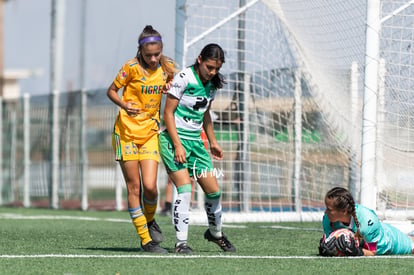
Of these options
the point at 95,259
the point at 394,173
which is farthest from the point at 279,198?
the point at 95,259

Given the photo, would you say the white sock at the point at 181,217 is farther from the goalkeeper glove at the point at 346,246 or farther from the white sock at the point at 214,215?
the goalkeeper glove at the point at 346,246

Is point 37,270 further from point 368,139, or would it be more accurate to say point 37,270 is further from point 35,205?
point 35,205

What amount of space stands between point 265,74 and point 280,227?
197 cm

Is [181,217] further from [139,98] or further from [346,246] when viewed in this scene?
[346,246]

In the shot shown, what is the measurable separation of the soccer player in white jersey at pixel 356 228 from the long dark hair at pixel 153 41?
1690 millimetres

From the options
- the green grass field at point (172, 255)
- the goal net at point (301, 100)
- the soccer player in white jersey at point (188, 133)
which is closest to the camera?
the green grass field at point (172, 255)

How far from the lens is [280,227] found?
11.0m

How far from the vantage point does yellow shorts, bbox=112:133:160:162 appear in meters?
7.68

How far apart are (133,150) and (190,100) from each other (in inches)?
24.6

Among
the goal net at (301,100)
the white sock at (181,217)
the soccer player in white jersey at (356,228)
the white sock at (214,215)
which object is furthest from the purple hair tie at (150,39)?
the goal net at (301,100)

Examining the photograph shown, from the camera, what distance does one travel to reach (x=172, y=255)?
704 centimetres

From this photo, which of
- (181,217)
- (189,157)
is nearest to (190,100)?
(189,157)

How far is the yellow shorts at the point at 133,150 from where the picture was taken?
7.68 m

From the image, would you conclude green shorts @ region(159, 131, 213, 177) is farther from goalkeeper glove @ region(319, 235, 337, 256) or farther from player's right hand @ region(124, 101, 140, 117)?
goalkeeper glove @ region(319, 235, 337, 256)
